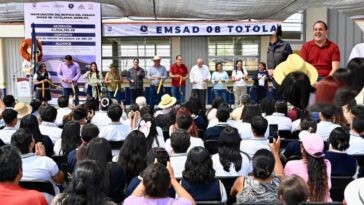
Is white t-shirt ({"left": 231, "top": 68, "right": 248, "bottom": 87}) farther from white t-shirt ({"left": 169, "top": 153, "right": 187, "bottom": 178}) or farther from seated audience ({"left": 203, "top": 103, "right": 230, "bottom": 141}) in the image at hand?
white t-shirt ({"left": 169, "top": 153, "right": 187, "bottom": 178})

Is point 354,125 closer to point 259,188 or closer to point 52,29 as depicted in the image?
point 259,188

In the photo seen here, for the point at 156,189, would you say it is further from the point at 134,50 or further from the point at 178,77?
the point at 134,50

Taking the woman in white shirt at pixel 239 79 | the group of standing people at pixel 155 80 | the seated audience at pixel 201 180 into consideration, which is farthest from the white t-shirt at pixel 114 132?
the woman in white shirt at pixel 239 79

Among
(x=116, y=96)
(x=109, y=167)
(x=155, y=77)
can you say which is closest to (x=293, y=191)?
(x=109, y=167)

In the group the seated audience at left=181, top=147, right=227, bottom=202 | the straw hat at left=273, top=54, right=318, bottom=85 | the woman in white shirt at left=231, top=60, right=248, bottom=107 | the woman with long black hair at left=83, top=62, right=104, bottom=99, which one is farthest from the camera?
the woman in white shirt at left=231, top=60, right=248, bottom=107

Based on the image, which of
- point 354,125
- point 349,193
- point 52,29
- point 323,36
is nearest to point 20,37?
point 52,29

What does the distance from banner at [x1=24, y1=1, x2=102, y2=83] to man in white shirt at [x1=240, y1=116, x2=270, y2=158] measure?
24.7 feet

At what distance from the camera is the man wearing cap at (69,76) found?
35.4ft

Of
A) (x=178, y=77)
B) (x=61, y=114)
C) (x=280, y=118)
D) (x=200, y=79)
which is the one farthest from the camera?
(x=200, y=79)

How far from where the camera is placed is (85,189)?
2355 mm

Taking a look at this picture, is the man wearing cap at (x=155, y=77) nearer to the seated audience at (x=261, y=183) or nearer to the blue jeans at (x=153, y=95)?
the blue jeans at (x=153, y=95)

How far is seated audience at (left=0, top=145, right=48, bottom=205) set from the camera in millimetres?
2396

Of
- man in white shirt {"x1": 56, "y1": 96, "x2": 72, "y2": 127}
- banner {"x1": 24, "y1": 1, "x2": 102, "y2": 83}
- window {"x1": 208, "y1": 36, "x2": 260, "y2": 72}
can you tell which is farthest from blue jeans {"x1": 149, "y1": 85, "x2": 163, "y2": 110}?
man in white shirt {"x1": 56, "y1": 96, "x2": 72, "y2": 127}

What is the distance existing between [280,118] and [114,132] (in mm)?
1928
